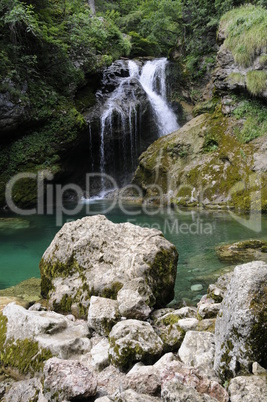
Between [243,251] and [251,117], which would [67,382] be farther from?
[251,117]

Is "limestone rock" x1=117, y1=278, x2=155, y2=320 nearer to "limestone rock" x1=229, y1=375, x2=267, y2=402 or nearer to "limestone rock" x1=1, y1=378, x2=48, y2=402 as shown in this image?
"limestone rock" x1=1, y1=378, x2=48, y2=402

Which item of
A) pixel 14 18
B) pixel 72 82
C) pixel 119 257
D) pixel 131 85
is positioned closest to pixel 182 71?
pixel 131 85

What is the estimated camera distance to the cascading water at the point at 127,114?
16266 millimetres

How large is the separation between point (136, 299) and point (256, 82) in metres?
11.3

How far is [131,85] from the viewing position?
17.5 meters

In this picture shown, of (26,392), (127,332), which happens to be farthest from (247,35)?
(26,392)

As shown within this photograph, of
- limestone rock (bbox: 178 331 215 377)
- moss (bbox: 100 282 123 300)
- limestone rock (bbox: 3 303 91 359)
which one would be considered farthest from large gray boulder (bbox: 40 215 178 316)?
limestone rock (bbox: 178 331 215 377)

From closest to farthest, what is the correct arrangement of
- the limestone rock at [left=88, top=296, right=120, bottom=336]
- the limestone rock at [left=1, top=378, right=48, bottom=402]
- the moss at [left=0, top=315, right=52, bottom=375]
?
the limestone rock at [left=1, top=378, right=48, bottom=402], the moss at [left=0, top=315, right=52, bottom=375], the limestone rock at [left=88, top=296, right=120, bottom=336]

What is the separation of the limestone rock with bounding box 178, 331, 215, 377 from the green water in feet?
6.48

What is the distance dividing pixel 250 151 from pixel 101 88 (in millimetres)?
9871

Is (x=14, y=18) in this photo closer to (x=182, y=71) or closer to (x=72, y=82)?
(x=72, y=82)

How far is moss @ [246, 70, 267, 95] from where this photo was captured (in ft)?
37.9

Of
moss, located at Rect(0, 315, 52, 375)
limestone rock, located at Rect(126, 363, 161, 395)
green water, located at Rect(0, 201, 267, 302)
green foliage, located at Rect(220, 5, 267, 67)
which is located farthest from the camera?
green foliage, located at Rect(220, 5, 267, 67)

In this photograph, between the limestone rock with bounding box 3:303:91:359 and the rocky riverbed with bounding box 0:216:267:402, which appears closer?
the rocky riverbed with bounding box 0:216:267:402
